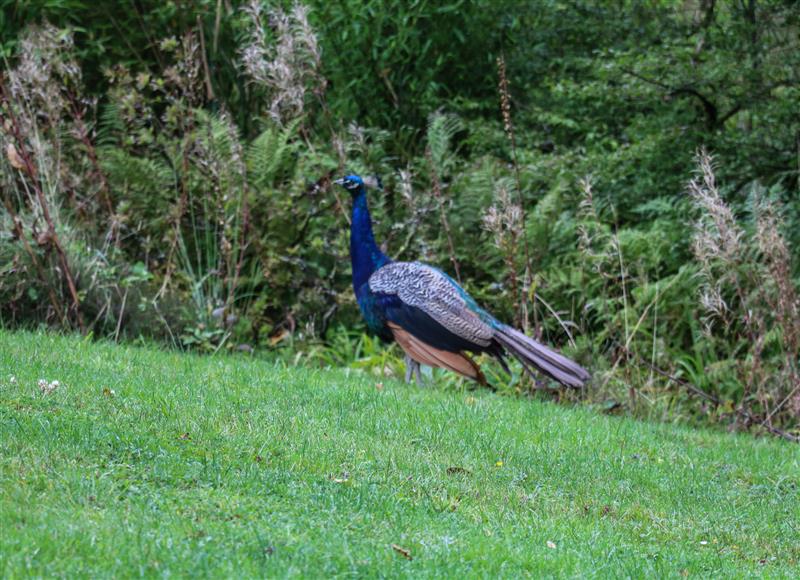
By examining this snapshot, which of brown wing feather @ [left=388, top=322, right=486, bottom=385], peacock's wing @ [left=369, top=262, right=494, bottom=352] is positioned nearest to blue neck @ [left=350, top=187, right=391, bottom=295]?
peacock's wing @ [left=369, top=262, right=494, bottom=352]

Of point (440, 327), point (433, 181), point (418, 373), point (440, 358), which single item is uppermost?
point (433, 181)

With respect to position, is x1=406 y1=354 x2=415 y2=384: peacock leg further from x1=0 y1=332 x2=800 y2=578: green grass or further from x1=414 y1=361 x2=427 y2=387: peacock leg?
x1=0 y1=332 x2=800 y2=578: green grass

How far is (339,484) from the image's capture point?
17.2 ft

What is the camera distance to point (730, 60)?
402 inches

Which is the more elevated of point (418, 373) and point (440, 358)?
point (440, 358)

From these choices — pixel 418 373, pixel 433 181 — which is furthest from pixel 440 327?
pixel 433 181

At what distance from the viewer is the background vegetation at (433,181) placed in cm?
933

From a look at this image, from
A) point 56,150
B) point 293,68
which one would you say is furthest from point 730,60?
point 56,150

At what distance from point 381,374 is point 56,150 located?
359cm

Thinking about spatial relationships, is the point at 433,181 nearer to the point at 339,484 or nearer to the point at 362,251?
the point at 362,251

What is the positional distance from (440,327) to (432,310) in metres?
0.15

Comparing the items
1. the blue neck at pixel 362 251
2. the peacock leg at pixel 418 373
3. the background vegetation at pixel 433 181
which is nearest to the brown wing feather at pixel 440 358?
the peacock leg at pixel 418 373

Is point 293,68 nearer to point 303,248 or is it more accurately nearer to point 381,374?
point 303,248

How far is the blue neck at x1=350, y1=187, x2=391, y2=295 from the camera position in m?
9.02
